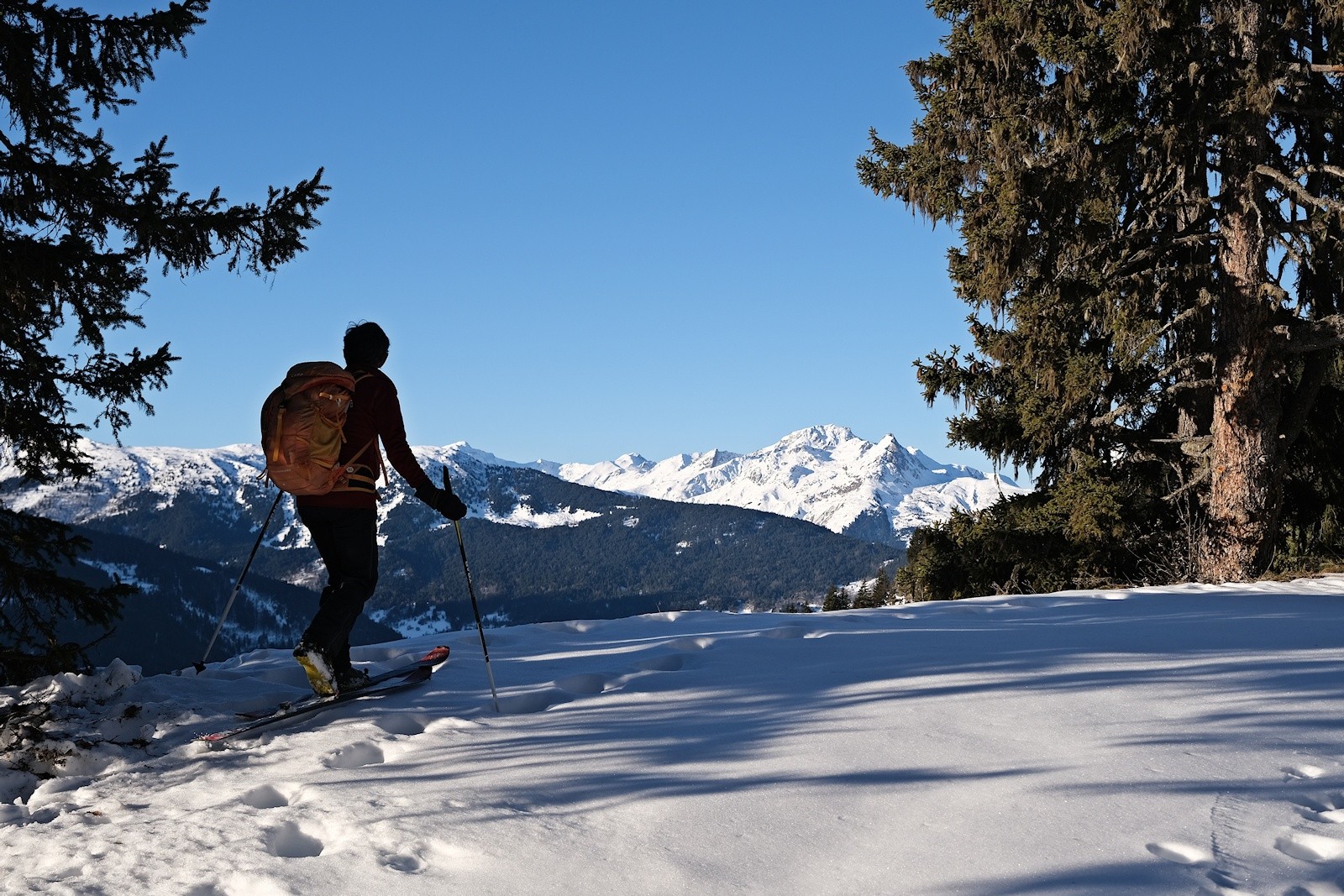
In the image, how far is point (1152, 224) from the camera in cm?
1441

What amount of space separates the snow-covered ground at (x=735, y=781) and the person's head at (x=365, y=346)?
1.99 metres

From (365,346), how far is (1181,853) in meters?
4.81

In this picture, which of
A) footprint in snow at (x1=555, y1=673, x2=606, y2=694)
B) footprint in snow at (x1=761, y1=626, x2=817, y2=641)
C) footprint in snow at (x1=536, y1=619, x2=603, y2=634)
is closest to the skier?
footprint in snow at (x1=555, y1=673, x2=606, y2=694)

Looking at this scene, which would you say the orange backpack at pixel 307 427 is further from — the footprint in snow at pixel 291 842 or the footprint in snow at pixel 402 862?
the footprint in snow at pixel 402 862

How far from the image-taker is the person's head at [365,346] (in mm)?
5902

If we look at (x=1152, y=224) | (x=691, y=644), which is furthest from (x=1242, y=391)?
(x=691, y=644)

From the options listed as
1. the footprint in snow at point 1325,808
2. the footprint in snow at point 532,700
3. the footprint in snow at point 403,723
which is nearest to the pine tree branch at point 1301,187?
the footprint in snow at point 1325,808

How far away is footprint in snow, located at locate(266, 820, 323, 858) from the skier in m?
1.86

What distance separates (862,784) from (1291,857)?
1.45 m

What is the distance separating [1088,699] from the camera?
5.09 metres

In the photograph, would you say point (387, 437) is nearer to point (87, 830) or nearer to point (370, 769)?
point (370, 769)

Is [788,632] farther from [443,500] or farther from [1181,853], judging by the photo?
[1181,853]

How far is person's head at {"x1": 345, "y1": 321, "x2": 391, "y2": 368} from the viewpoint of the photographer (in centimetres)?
590

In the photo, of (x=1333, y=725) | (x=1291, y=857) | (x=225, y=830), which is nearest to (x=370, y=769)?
(x=225, y=830)
